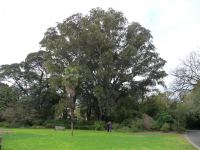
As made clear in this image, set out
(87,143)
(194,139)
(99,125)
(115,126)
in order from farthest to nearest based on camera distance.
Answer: (99,125), (115,126), (194,139), (87,143)

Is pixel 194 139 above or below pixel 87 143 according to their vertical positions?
above

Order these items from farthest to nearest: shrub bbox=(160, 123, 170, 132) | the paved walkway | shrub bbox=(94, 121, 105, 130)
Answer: shrub bbox=(94, 121, 105, 130)
shrub bbox=(160, 123, 170, 132)
the paved walkway

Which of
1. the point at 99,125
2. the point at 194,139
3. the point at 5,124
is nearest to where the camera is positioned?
the point at 194,139

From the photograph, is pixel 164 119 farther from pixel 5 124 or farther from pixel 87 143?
pixel 87 143

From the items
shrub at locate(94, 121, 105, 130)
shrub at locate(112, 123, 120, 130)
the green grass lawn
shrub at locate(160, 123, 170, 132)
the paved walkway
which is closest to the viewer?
the green grass lawn

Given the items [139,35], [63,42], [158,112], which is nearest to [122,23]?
[139,35]

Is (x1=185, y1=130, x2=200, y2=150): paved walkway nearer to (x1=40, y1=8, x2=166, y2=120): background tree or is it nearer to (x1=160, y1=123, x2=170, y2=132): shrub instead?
(x1=160, y1=123, x2=170, y2=132): shrub

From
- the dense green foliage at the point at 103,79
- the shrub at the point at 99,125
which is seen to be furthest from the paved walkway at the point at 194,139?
the shrub at the point at 99,125

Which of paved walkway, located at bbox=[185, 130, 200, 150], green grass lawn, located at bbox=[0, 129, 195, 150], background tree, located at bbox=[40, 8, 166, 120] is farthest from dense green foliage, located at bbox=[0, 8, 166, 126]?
green grass lawn, located at bbox=[0, 129, 195, 150]

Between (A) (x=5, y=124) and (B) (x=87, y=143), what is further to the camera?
(A) (x=5, y=124)

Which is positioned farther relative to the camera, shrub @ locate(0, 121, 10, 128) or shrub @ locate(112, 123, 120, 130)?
shrub @ locate(0, 121, 10, 128)

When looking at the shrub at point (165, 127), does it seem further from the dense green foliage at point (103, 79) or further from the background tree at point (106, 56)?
the background tree at point (106, 56)

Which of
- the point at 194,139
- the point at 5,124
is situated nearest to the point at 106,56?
the point at 5,124

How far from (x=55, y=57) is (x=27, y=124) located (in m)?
12.4
